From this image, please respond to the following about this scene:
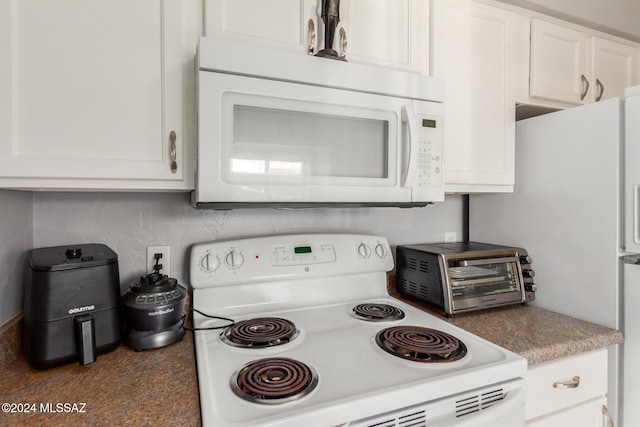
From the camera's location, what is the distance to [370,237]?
1.42 meters

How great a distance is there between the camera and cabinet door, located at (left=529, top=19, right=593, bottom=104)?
1402 millimetres

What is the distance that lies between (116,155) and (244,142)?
34 cm

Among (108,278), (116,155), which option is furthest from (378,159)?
(108,278)

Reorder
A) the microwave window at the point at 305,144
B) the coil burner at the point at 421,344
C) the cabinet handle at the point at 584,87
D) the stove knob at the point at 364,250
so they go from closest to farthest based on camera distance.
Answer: the coil burner at the point at 421,344, the microwave window at the point at 305,144, the stove knob at the point at 364,250, the cabinet handle at the point at 584,87

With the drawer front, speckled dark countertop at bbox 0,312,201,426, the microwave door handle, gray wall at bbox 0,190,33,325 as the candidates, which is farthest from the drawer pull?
gray wall at bbox 0,190,33,325

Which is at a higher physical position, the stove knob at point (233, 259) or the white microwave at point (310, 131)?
the white microwave at point (310, 131)

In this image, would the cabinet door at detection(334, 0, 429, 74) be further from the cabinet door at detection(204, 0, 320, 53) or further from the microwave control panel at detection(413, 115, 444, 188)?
the microwave control panel at detection(413, 115, 444, 188)

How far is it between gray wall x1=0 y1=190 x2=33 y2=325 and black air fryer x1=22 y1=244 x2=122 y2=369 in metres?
0.09

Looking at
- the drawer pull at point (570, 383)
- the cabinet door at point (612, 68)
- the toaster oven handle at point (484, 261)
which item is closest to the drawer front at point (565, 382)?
the drawer pull at point (570, 383)

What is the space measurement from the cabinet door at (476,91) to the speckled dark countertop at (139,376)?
577 millimetres

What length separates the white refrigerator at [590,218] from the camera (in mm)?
1101

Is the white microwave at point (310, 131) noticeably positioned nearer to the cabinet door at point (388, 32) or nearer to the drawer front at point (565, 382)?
the cabinet door at point (388, 32)

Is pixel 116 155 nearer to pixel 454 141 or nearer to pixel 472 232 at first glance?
pixel 454 141

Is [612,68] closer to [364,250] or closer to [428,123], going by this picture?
[428,123]
